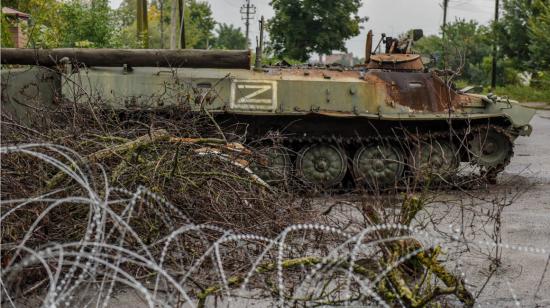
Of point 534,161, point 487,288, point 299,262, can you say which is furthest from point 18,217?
point 534,161

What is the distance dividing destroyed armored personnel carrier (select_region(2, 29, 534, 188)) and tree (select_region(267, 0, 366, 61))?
28.1m

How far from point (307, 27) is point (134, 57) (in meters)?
30.1

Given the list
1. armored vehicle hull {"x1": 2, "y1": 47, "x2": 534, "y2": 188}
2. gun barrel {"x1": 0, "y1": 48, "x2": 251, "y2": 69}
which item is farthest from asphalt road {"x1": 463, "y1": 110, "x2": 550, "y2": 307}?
gun barrel {"x1": 0, "y1": 48, "x2": 251, "y2": 69}

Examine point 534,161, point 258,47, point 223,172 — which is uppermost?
point 258,47

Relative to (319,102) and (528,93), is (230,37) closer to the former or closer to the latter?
(528,93)

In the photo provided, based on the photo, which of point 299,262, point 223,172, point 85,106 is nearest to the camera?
point 299,262

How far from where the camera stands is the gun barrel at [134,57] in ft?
38.4

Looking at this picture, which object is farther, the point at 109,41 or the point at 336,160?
the point at 109,41

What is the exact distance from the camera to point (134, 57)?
39.0 feet

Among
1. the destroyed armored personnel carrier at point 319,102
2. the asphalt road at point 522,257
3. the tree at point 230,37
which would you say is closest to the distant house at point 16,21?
the destroyed armored personnel carrier at point 319,102

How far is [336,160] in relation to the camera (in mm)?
12570

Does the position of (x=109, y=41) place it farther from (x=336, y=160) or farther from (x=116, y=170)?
(x=116, y=170)

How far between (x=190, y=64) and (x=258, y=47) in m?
1.27

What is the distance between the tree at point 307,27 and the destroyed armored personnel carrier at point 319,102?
2808cm
